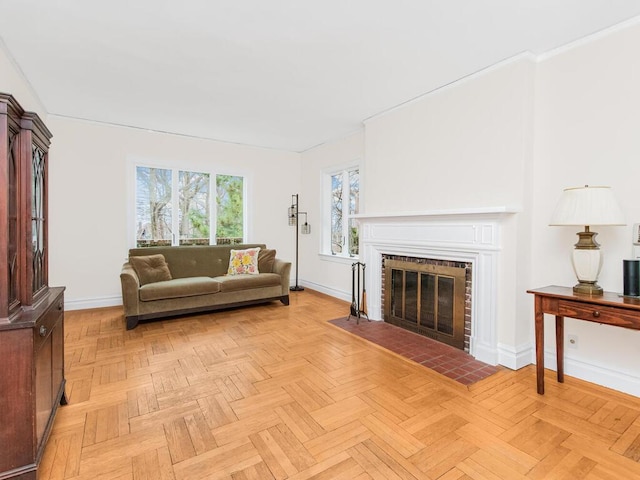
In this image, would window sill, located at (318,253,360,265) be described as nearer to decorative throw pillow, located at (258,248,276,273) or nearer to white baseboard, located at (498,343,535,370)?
decorative throw pillow, located at (258,248,276,273)

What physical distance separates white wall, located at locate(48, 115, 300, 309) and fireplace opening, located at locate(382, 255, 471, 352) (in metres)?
3.57

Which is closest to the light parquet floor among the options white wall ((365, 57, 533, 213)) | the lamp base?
the lamp base

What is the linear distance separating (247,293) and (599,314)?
3681 millimetres

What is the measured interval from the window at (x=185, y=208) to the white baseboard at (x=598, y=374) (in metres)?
4.58

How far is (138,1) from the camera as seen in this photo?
2.04 m

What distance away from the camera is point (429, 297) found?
3.36 metres

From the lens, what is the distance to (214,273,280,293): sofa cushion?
4320 millimetres

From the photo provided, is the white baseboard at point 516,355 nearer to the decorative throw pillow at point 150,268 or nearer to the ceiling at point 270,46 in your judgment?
the ceiling at point 270,46

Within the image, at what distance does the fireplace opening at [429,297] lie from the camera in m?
3.04

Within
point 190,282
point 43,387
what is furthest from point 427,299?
point 43,387

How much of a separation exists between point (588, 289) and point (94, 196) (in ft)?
17.8

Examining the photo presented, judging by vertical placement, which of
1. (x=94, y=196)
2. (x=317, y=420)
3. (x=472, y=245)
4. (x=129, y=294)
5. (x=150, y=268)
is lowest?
(x=317, y=420)

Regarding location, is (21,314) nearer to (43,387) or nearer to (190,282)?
(43,387)

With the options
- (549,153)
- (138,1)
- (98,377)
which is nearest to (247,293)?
(98,377)
